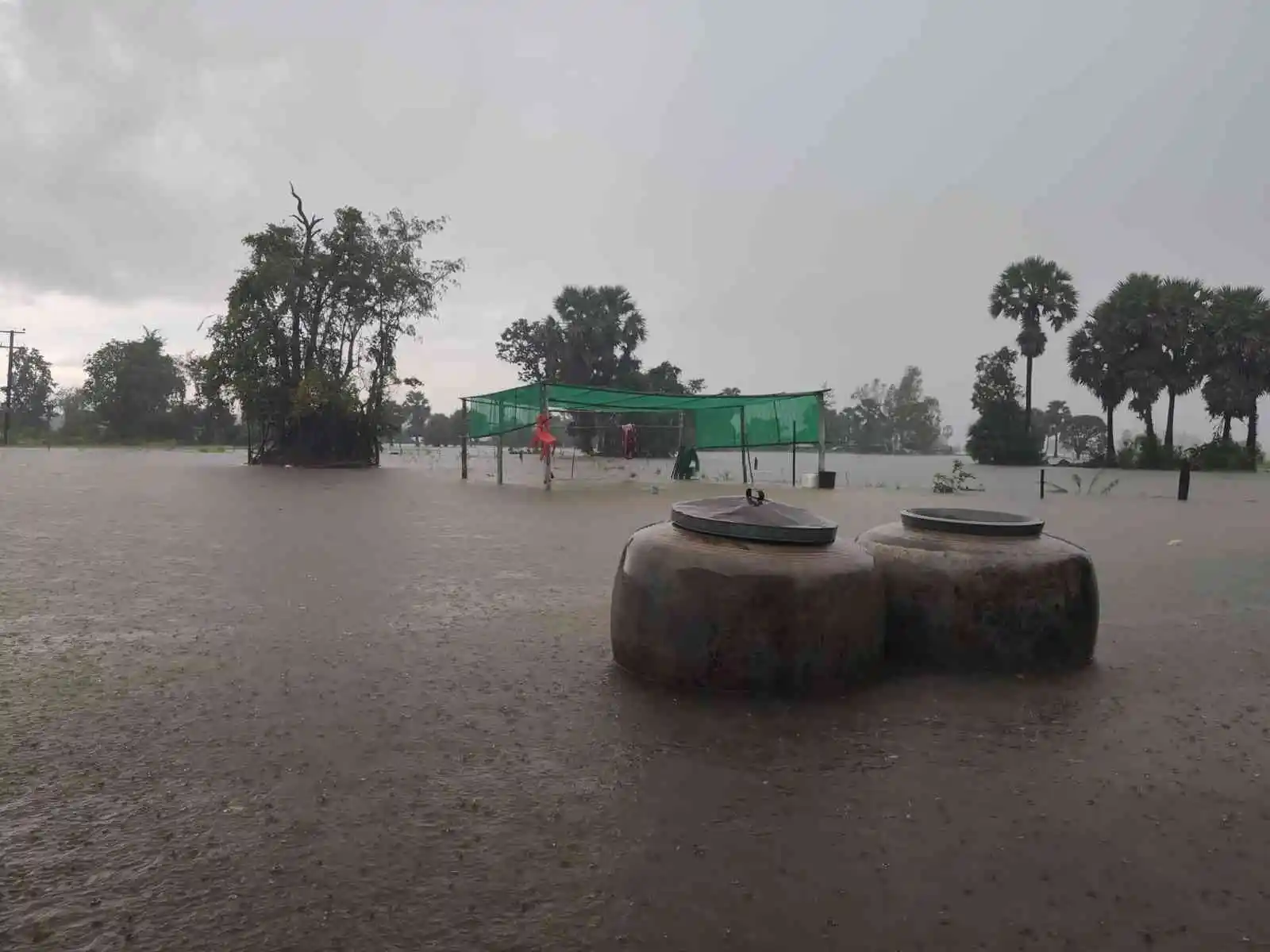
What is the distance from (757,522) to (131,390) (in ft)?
277

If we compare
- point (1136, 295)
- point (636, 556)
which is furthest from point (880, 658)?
point (1136, 295)

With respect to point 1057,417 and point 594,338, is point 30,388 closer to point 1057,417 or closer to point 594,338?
point 594,338

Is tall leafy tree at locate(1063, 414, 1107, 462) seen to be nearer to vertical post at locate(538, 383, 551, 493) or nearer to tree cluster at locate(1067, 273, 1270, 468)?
tree cluster at locate(1067, 273, 1270, 468)

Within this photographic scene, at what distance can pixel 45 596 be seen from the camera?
587 cm

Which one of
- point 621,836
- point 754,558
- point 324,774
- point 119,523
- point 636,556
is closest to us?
point 621,836

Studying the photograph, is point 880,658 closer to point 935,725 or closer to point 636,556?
point 935,725

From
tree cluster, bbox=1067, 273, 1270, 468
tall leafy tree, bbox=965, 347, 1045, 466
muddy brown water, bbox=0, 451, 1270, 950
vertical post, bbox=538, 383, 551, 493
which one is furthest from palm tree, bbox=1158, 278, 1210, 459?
muddy brown water, bbox=0, 451, 1270, 950

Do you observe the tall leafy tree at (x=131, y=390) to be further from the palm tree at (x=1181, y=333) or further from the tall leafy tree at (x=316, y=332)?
the palm tree at (x=1181, y=333)

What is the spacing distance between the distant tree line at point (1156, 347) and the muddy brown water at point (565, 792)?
47472 millimetres

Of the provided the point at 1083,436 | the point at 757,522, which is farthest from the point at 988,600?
the point at 1083,436

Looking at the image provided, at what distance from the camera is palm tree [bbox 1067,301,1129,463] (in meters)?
47.9

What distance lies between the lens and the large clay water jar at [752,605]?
3799mm

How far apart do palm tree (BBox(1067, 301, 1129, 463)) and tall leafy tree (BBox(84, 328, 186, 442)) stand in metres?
73.0

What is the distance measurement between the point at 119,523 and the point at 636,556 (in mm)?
8963
